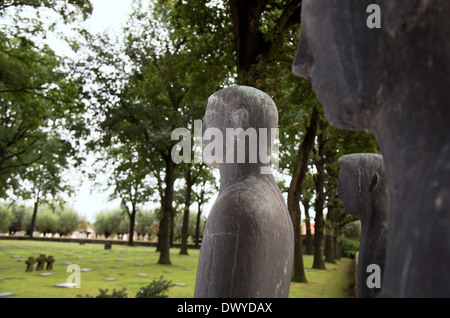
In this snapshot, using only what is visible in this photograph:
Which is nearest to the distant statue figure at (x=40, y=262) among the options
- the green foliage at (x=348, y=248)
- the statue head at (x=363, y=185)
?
the statue head at (x=363, y=185)

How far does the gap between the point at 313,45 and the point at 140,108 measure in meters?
16.8

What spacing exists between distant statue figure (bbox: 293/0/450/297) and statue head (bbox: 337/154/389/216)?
3.00 ft

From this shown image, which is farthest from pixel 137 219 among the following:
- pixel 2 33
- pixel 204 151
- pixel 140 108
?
pixel 204 151

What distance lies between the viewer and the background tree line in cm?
909

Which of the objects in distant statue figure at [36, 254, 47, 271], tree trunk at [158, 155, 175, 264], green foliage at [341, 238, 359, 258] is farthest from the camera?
green foliage at [341, 238, 359, 258]

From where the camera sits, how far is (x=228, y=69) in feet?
37.8

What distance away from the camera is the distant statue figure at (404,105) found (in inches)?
36.4

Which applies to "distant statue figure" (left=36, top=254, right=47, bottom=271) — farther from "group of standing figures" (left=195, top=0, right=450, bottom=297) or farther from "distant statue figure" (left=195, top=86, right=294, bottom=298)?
"group of standing figures" (left=195, top=0, right=450, bottom=297)

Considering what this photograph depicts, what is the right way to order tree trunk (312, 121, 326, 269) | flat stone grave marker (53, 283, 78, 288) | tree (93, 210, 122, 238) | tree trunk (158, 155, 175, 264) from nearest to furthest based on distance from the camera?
flat stone grave marker (53, 283, 78, 288), tree trunk (158, 155, 175, 264), tree trunk (312, 121, 326, 269), tree (93, 210, 122, 238)

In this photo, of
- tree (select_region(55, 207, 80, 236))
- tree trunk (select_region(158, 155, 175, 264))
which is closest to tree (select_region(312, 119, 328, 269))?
tree trunk (select_region(158, 155, 175, 264))
